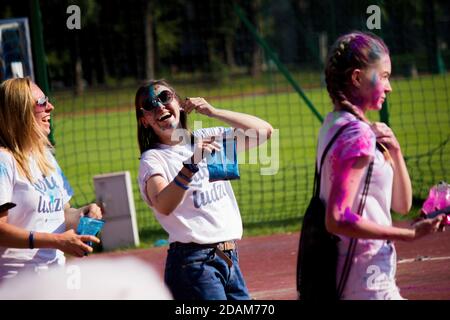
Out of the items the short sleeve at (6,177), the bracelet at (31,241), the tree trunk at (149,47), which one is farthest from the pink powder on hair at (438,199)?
the tree trunk at (149,47)

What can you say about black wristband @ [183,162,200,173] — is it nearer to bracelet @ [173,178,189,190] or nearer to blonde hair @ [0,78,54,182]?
bracelet @ [173,178,189,190]

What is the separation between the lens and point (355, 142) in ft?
11.5

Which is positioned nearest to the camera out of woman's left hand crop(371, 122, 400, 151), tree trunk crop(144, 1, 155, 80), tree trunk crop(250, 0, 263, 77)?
woman's left hand crop(371, 122, 400, 151)

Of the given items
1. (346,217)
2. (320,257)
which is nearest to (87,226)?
(320,257)

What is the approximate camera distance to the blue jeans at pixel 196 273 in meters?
4.60

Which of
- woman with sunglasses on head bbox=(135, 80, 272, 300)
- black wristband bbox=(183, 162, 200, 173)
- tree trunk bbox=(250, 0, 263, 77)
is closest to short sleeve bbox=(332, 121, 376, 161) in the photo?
black wristband bbox=(183, 162, 200, 173)

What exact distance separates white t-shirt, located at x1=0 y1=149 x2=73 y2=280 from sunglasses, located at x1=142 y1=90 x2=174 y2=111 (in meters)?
0.70

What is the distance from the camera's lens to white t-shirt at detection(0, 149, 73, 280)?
4.41 m

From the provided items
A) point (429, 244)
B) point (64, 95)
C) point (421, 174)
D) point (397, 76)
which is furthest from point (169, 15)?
point (429, 244)

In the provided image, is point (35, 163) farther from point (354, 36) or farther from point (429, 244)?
point (429, 244)

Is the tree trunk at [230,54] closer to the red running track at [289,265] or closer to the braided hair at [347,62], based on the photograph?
the red running track at [289,265]

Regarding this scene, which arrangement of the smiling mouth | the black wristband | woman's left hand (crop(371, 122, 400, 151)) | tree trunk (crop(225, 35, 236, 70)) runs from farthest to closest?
1. tree trunk (crop(225, 35, 236, 70))
2. the smiling mouth
3. the black wristband
4. woman's left hand (crop(371, 122, 400, 151))

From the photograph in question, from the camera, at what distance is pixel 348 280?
362 cm
